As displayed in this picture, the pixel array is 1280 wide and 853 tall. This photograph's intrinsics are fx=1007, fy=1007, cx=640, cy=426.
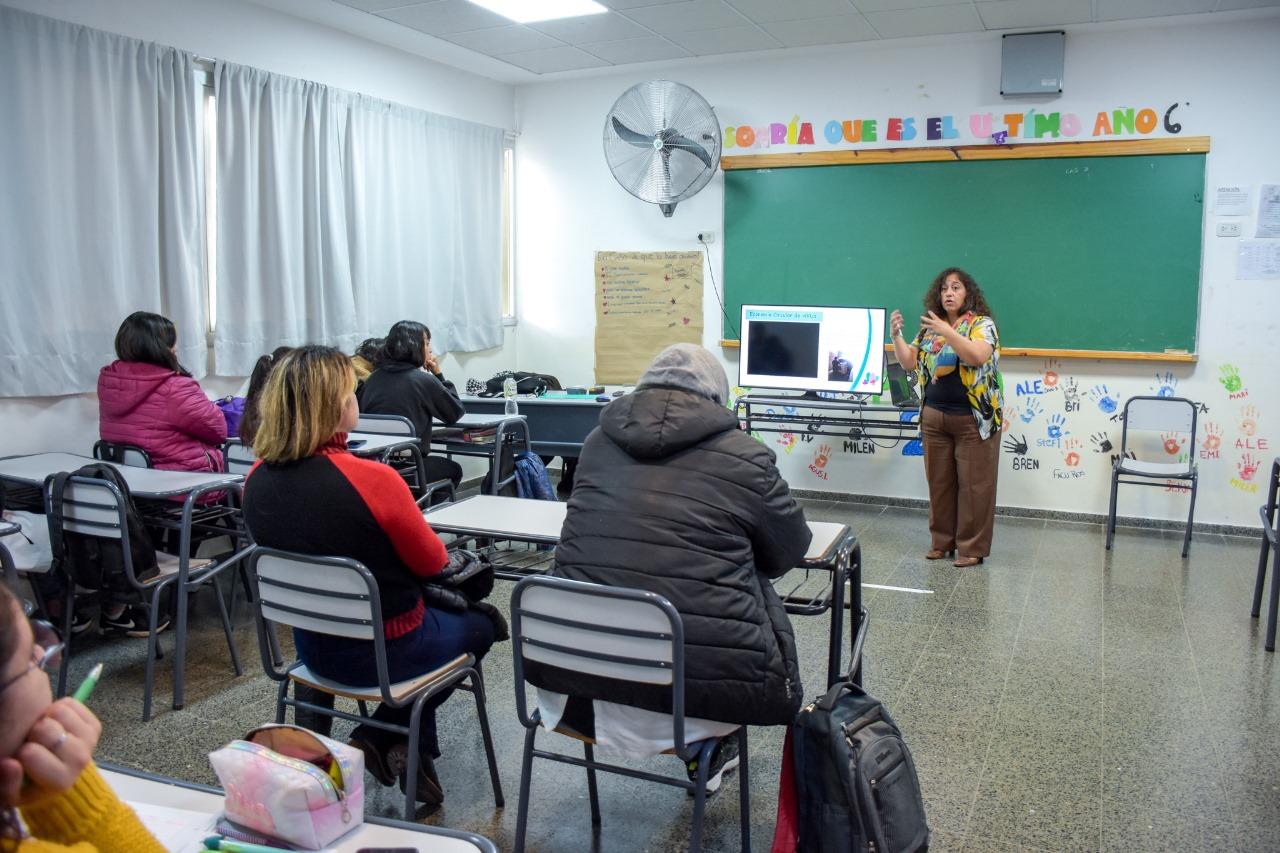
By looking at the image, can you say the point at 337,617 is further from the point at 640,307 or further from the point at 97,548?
the point at 640,307

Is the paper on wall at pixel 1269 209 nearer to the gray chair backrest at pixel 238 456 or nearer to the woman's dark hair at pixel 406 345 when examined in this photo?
the woman's dark hair at pixel 406 345

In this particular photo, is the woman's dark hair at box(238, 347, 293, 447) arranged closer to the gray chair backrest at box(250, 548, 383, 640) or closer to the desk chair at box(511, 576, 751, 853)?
the gray chair backrest at box(250, 548, 383, 640)

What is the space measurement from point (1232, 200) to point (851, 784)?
15.3 feet

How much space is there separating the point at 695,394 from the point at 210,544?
3585 millimetres

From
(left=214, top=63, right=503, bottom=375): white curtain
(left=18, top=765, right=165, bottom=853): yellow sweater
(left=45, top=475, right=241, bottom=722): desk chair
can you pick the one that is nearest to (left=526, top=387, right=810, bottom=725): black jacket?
(left=18, top=765, right=165, bottom=853): yellow sweater

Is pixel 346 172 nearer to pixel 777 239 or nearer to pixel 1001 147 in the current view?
pixel 777 239

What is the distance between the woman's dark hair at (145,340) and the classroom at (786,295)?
1.69 feet

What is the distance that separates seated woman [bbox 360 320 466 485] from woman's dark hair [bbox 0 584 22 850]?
3774mm

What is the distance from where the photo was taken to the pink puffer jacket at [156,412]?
378 cm

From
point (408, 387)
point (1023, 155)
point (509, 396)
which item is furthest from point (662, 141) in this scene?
point (408, 387)

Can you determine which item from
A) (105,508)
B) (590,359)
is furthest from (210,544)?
(590,359)

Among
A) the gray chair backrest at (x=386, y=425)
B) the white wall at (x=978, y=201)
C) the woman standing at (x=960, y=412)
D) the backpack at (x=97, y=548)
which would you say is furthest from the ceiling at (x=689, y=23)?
the backpack at (x=97, y=548)

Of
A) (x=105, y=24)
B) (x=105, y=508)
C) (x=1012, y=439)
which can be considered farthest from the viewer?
(x=1012, y=439)

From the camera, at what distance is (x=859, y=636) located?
262 centimetres
